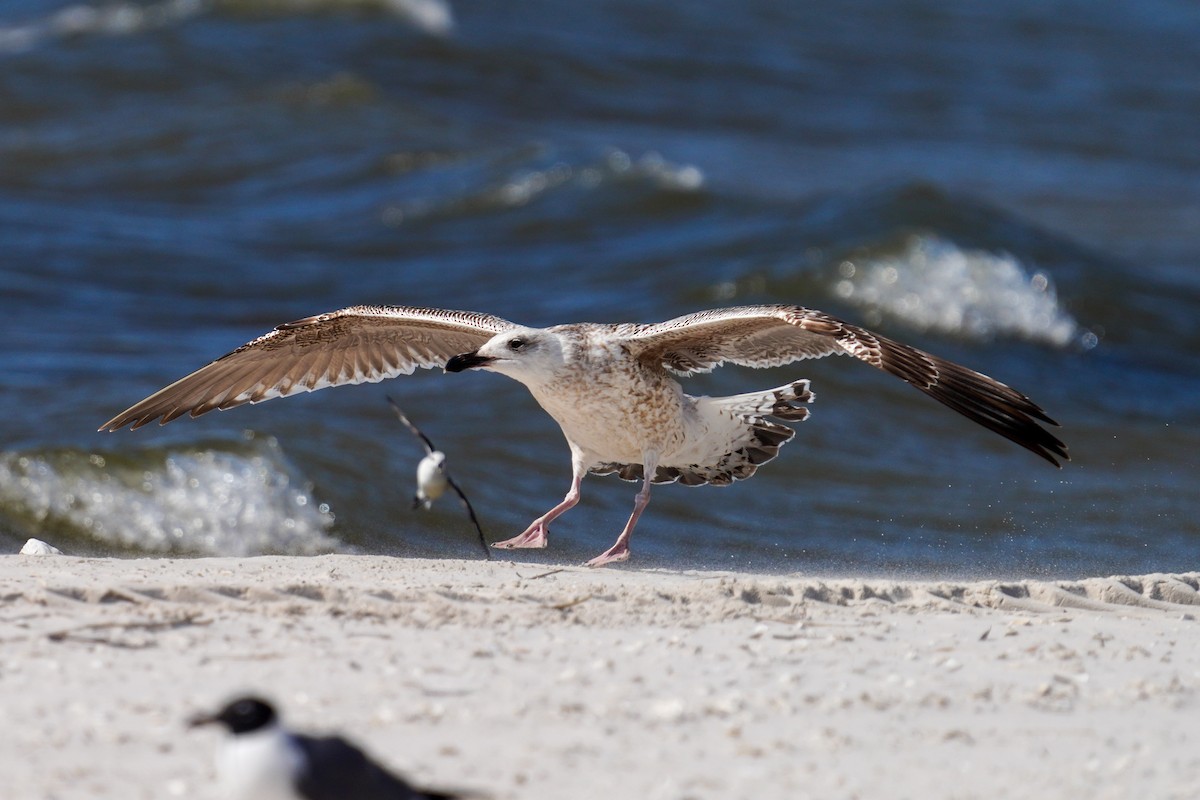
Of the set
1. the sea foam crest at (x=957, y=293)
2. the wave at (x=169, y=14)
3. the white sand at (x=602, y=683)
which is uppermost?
the wave at (x=169, y=14)

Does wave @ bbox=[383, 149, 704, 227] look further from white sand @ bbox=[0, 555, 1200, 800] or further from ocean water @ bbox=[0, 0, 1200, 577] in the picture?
white sand @ bbox=[0, 555, 1200, 800]

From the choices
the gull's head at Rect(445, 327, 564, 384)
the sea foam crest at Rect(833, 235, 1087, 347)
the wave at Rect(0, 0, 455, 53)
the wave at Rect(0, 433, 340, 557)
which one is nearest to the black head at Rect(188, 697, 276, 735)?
the gull's head at Rect(445, 327, 564, 384)

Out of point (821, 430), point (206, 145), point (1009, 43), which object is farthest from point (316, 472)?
point (1009, 43)

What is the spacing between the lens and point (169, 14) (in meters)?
23.1

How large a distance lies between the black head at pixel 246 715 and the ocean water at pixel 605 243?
413cm

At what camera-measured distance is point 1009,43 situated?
27.6 m

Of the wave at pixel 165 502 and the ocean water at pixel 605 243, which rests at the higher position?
the ocean water at pixel 605 243

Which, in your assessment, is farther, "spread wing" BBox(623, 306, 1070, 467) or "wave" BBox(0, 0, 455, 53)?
A: "wave" BBox(0, 0, 455, 53)

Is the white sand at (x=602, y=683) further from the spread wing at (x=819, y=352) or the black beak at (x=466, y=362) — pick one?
the black beak at (x=466, y=362)

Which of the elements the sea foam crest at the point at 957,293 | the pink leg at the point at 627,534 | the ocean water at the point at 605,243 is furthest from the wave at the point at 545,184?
the pink leg at the point at 627,534

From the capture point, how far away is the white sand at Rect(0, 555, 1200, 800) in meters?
3.43

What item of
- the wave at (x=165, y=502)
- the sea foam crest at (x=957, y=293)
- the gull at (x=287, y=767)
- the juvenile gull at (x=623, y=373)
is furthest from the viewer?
the sea foam crest at (x=957, y=293)

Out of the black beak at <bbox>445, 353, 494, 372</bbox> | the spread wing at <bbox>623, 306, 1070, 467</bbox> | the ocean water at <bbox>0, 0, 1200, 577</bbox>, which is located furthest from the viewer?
the ocean water at <bbox>0, 0, 1200, 577</bbox>

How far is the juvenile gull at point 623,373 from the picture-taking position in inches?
237
